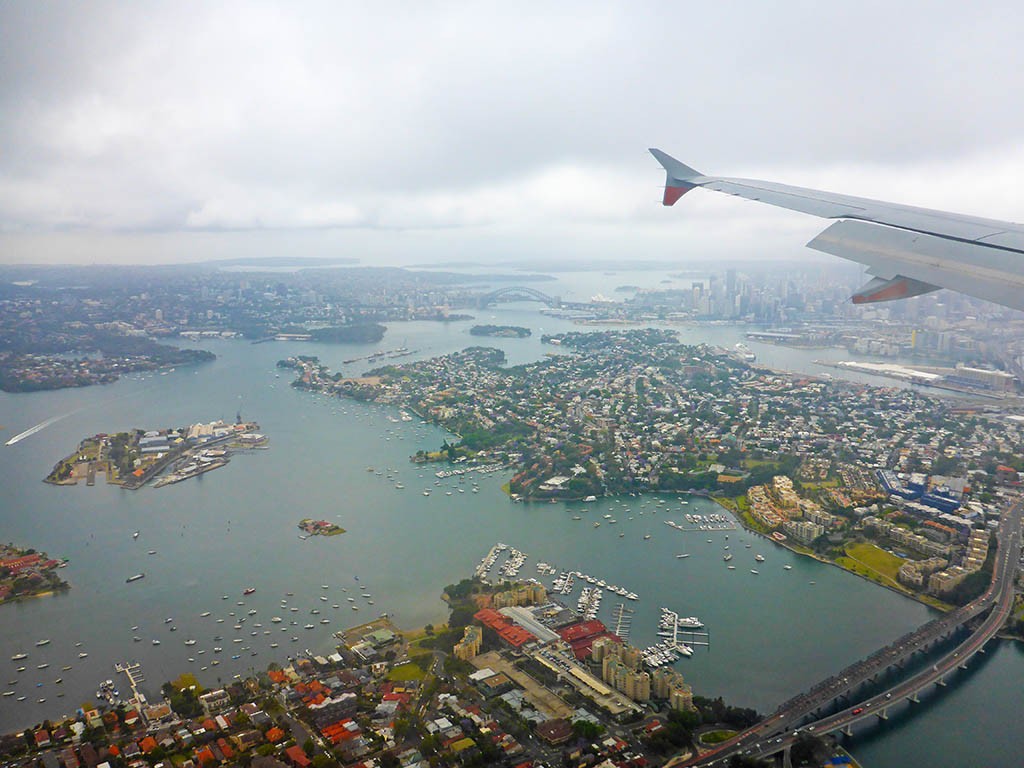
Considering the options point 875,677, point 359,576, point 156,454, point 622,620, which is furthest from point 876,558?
point 156,454

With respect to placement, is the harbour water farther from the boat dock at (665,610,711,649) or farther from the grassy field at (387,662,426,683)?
the grassy field at (387,662,426,683)

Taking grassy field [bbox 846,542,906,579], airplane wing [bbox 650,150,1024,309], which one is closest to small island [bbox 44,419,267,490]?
grassy field [bbox 846,542,906,579]

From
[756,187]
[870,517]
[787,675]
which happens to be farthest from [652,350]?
[756,187]

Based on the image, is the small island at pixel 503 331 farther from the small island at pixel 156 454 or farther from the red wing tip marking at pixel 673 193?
the red wing tip marking at pixel 673 193

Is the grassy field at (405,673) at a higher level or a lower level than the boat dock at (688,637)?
higher

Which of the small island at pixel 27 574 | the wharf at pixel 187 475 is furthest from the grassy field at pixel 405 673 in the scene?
the wharf at pixel 187 475

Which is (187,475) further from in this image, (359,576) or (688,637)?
(688,637)
